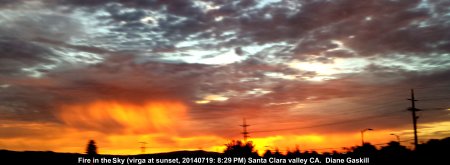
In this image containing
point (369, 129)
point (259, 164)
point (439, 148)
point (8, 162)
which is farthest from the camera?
point (369, 129)

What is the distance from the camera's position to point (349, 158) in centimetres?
5631

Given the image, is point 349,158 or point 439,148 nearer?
point 439,148

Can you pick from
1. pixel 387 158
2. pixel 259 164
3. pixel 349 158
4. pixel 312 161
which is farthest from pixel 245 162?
pixel 387 158

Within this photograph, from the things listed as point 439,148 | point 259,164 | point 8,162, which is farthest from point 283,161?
point 8,162

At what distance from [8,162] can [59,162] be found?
766cm

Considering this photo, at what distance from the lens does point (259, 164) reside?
6100 centimetres

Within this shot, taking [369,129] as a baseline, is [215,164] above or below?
below

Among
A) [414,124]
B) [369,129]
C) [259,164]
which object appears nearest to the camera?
[259,164]

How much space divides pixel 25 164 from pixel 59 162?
18.4 feet

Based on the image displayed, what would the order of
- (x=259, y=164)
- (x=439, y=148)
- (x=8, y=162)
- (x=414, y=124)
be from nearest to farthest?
(x=439, y=148)
(x=8, y=162)
(x=259, y=164)
(x=414, y=124)

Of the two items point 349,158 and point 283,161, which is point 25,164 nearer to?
point 283,161

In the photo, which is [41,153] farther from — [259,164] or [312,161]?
[312,161]

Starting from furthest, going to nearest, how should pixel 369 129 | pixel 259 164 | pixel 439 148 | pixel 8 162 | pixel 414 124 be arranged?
1. pixel 369 129
2. pixel 414 124
3. pixel 259 164
4. pixel 8 162
5. pixel 439 148

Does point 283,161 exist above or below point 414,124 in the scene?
below
